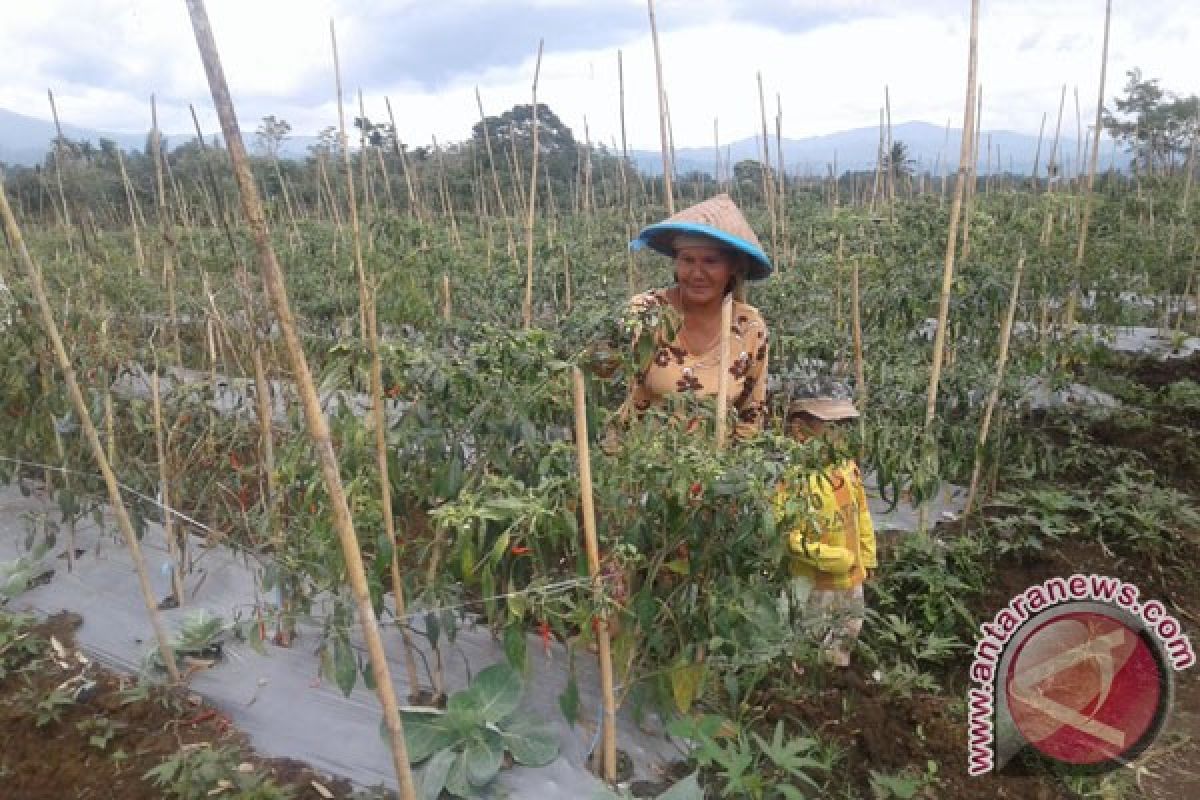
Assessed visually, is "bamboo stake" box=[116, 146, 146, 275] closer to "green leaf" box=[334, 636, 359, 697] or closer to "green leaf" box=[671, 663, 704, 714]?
"green leaf" box=[334, 636, 359, 697]

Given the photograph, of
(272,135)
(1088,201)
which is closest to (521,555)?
(1088,201)

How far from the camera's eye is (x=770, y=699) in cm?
200

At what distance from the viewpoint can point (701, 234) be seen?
204cm

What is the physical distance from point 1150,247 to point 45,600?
600cm

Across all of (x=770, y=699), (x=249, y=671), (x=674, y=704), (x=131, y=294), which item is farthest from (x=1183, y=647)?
(x=131, y=294)

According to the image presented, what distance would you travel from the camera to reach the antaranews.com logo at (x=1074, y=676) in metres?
1.94

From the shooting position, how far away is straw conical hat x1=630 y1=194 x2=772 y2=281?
198cm

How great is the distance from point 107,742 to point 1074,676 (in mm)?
2427

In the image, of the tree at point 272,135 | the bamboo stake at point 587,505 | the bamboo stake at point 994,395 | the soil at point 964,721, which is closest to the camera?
the bamboo stake at point 587,505

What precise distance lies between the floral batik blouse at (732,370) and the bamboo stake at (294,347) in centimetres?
94

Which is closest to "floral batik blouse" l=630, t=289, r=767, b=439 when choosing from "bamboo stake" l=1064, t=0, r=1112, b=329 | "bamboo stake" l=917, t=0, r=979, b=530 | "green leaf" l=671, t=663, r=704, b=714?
"bamboo stake" l=917, t=0, r=979, b=530

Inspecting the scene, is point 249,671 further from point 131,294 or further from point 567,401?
point 131,294

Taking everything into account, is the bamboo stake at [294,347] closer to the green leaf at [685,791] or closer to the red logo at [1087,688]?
the green leaf at [685,791]

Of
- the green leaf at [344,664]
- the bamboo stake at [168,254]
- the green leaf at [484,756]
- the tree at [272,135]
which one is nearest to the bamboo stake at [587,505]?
the green leaf at [484,756]
